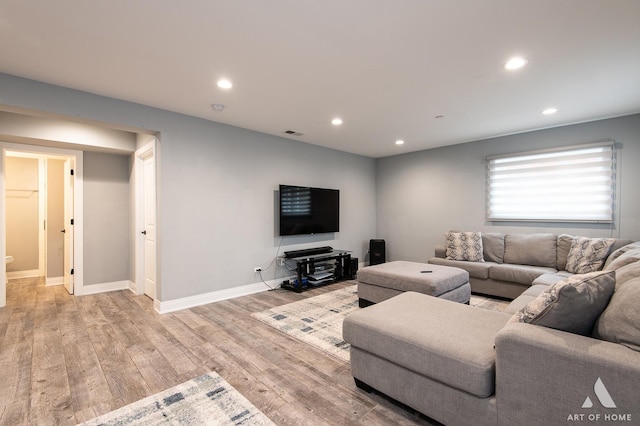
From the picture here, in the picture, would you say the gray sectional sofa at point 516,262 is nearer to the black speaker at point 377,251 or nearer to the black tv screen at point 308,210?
the black speaker at point 377,251

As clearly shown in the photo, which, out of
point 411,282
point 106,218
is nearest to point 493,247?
point 411,282

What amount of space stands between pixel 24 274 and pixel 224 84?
18.9 ft

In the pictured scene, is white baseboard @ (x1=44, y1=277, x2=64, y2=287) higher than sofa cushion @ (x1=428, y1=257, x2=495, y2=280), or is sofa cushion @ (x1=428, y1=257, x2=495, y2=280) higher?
sofa cushion @ (x1=428, y1=257, x2=495, y2=280)

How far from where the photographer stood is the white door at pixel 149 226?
405 centimetres

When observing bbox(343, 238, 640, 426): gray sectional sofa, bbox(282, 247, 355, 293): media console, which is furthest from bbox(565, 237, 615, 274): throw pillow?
bbox(282, 247, 355, 293): media console

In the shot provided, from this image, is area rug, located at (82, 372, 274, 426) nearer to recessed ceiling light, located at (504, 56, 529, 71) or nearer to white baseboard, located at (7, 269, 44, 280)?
recessed ceiling light, located at (504, 56, 529, 71)

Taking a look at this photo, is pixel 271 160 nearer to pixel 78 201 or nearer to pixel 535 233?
pixel 78 201

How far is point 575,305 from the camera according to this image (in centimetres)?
136

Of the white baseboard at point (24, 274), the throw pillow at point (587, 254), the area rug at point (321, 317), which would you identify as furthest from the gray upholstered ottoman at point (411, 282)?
the white baseboard at point (24, 274)

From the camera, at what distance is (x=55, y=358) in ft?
7.97

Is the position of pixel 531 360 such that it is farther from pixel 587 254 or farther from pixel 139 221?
pixel 139 221

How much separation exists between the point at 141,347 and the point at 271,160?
300cm

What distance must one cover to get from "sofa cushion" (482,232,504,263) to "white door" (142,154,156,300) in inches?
195

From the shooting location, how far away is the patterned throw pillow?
4.49 meters
